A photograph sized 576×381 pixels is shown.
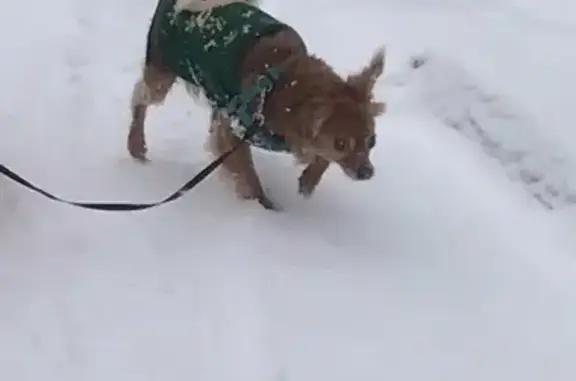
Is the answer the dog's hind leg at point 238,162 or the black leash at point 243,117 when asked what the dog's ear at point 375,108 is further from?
the dog's hind leg at point 238,162

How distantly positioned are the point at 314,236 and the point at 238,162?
459 millimetres

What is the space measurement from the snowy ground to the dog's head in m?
0.37

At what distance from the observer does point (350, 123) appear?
4.24 m

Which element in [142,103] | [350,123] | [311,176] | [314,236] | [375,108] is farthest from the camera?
[142,103]

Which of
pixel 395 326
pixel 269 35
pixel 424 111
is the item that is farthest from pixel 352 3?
pixel 395 326

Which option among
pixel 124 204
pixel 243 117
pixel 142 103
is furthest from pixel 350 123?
pixel 142 103

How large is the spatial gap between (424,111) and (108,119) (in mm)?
1607

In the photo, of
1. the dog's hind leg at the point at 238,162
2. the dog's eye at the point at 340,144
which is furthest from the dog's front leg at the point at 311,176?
the dog's eye at the point at 340,144

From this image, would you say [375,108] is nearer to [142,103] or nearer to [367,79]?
[367,79]

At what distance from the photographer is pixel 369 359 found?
147 inches

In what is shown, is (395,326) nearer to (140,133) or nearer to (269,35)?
(269,35)

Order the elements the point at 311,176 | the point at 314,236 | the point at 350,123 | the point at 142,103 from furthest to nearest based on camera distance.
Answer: the point at 142,103
the point at 311,176
the point at 314,236
the point at 350,123

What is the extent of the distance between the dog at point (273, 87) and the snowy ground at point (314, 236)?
10.9 inches

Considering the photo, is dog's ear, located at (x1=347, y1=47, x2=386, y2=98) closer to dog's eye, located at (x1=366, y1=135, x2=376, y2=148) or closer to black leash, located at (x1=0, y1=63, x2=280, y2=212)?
dog's eye, located at (x1=366, y1=135, x2=376, y2=148)
